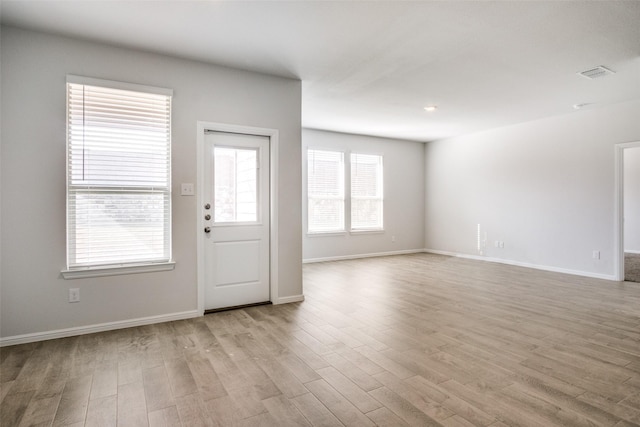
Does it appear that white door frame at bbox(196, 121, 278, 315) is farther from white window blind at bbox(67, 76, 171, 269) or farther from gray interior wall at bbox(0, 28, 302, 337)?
white window blind at bbox(67, 76, 171, 269)

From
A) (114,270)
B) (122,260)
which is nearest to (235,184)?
(122,260)

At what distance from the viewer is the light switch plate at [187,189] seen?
3665mm

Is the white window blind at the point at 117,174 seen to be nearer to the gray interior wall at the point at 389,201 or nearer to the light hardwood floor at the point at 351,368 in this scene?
the light hardwood floor at the point at 351,368

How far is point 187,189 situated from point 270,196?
99 centimetres

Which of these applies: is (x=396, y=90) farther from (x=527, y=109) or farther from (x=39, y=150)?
(x=39, y=150)

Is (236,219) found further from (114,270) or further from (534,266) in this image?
(534,266)

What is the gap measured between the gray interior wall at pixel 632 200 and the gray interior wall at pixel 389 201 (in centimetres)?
508

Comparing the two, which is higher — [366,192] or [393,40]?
[393,40]

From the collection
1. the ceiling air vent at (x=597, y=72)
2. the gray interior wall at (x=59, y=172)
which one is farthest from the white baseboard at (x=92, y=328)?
the ceiling air vent at (x=597, y=72)

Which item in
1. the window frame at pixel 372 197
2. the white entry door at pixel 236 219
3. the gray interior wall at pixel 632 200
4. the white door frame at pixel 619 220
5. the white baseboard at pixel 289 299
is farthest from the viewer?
the gray interior wall at pixel 632 200

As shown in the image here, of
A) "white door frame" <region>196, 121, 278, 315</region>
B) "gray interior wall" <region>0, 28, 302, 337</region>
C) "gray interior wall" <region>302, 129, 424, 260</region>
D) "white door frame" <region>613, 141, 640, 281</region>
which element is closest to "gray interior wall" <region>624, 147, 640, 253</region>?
"white door frame" <region>613, 141, 640, 281</region>

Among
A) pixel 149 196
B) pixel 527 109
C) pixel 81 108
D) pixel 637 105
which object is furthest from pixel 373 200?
pixel 81 108

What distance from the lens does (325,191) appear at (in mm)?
7355

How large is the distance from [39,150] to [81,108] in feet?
1.73
